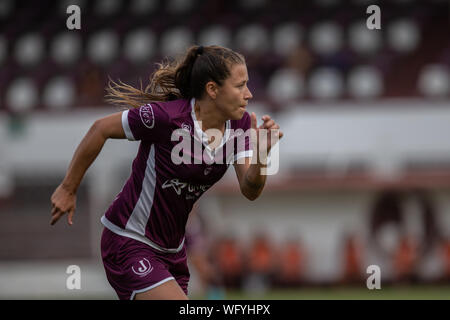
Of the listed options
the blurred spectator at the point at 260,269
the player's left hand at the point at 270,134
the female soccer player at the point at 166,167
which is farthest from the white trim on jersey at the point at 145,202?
the blurred spectator at the point at 260,269

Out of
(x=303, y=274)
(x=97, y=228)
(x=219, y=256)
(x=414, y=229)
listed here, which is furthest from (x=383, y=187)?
(x=97, y=228)

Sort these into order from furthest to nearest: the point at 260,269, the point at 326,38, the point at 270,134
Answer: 1. the point at 326,38
2. the point at 260,269
3. the point at 270,134

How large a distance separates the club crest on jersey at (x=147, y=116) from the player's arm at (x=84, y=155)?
0.41 ft

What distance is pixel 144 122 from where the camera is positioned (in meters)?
4.30

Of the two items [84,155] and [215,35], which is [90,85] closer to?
[215,35]

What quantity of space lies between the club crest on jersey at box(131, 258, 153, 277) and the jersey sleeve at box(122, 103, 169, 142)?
2.22ft

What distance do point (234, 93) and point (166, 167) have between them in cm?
56

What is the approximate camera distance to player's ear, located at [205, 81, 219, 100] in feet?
14.4

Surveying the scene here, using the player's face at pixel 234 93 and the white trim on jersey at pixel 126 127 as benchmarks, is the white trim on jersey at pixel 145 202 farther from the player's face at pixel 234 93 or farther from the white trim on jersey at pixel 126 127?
the player's face at pixel 234 93

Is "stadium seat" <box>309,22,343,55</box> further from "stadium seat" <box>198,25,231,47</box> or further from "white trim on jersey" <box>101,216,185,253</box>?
"white trim on jersey" <box>101,216,185,253</box>

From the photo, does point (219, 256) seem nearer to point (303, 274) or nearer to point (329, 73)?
point (303, 274)

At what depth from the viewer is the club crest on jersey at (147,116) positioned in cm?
430

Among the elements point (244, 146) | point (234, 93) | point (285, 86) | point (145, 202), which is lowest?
point (145, 202)

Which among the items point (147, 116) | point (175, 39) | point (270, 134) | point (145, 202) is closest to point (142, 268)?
point (145, 202)
